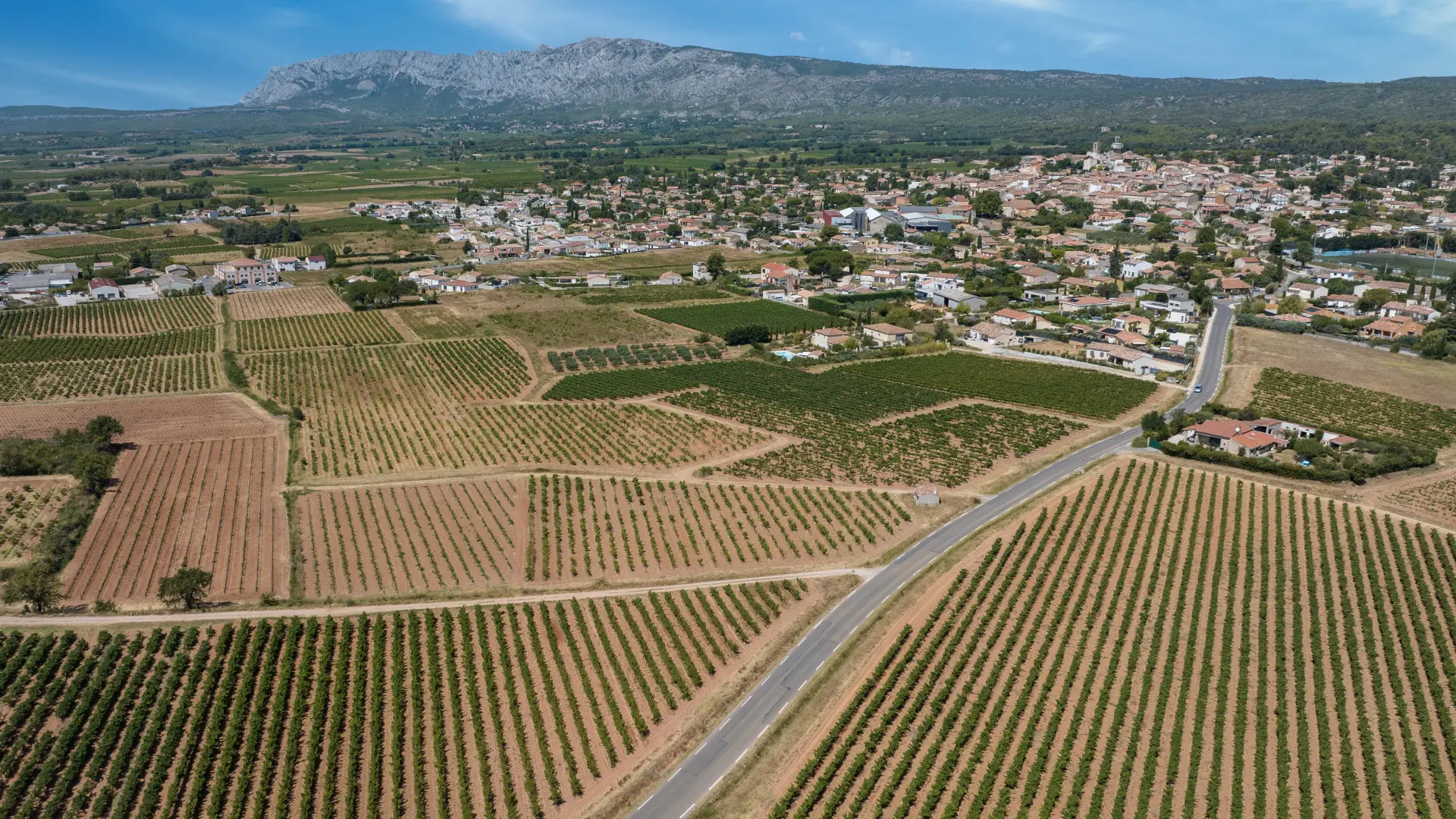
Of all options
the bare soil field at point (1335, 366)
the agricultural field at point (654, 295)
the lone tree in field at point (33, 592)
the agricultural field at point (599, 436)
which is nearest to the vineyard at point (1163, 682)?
the agricultural field at point (599, 436)

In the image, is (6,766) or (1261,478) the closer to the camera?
(6,766)

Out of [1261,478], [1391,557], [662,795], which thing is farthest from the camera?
[1261,478]

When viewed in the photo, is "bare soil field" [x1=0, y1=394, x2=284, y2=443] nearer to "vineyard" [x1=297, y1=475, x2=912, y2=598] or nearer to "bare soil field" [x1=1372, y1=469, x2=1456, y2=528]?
"vineyard" [x1=297, y1=475, x2=912, y2=598]

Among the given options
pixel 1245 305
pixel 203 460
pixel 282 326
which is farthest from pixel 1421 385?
pixel 282 326

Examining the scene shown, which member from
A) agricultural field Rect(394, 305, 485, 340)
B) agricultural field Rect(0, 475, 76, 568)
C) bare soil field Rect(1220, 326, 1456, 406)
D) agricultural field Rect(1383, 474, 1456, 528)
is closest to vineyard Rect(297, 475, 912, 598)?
agricultural field Rect(0, 475, 76, 568)

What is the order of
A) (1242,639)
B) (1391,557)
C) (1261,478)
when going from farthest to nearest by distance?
1. (1261,478)
2. (1391,557)
3. (1242,639)

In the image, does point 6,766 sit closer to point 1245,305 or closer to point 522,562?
point 522,562

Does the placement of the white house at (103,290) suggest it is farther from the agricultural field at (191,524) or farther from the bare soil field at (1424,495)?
the bare soil field at (1424,495)
